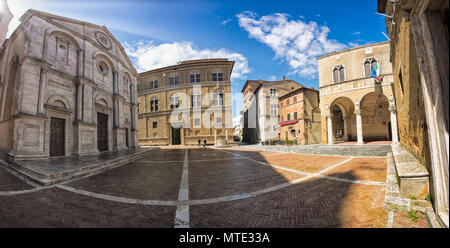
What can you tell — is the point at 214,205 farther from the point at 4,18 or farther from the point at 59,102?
the point at 4,18

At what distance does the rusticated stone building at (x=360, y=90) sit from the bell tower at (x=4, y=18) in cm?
3589

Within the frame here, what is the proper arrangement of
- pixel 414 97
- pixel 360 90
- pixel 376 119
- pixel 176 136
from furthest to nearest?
pixel 176 136 < pixel 376 119 < pixel 360 90 < pixel 414 97

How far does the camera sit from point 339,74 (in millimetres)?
19672

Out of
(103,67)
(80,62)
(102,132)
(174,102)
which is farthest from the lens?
(174,102)

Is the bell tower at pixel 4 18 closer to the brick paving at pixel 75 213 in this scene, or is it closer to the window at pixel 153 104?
the window at pixel 153 104

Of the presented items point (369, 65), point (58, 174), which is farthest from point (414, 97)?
point (369, 65)

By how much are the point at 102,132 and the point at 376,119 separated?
33.4 meters

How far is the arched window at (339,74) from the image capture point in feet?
64.0

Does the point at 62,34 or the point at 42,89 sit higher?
the point at 62,34

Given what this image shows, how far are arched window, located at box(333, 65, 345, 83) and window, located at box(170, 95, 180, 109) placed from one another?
25.4m

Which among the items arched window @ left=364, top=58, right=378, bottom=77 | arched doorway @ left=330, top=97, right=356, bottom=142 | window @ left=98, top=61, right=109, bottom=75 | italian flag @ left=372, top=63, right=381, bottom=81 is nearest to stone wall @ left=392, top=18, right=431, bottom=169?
italian flag @ left=372, top=63, right=381, bottom=81

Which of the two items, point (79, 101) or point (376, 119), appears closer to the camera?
point (79, 101)
